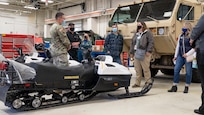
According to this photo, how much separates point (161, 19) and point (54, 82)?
3.26 metres

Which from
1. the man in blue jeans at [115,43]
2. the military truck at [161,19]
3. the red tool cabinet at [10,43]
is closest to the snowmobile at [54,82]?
→ the man in blue jeans at [115,43]

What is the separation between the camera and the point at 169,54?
6.25 m

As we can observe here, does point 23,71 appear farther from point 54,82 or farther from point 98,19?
point 98,19

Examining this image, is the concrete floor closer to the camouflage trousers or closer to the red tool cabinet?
the camouflage trousers

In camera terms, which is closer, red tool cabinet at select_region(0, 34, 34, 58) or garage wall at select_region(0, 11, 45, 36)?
red tool cabinet at select_region(0, 34, 34, 58)

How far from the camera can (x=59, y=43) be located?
4094 mm

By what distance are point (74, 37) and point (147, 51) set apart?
5.58 ft

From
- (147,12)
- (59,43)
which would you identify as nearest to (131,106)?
(59,43)

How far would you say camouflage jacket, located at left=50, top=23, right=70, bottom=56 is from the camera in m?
4.04

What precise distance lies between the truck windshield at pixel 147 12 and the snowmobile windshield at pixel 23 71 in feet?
11.8

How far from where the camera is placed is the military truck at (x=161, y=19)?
5730 mm

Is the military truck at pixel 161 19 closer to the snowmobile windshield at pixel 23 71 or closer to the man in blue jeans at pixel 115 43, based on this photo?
the man in blue jeans at pixel 115 43

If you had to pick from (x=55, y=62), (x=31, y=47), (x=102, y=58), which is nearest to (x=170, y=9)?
(x=102, y=58)

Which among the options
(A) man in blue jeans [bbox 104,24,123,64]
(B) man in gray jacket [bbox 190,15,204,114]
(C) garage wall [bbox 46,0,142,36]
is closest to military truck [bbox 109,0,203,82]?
(A) man in blue jeans [bbox 104,24,123,64]
